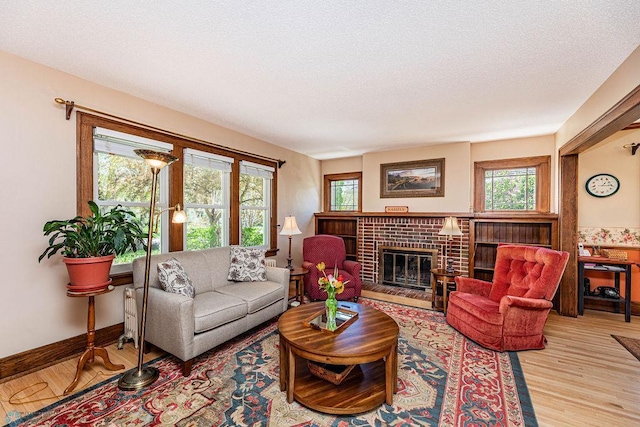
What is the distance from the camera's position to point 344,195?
5.89 meters

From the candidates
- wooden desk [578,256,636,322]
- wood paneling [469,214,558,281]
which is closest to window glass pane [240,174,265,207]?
wood paneling [469,214,558,281]

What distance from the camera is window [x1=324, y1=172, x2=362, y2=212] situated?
5730 mm

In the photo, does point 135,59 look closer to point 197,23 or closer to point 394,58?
point 197,23

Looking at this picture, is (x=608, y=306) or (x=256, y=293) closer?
(x=256, y=293)

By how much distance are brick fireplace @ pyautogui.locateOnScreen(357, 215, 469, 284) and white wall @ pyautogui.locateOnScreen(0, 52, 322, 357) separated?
383 centimetres

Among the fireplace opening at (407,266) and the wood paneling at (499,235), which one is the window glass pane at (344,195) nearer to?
the fireplace opening at (407,266)

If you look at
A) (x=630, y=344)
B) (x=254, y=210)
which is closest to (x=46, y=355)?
(x=254, y=210)

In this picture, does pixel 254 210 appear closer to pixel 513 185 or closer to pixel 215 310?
pixel 215 310

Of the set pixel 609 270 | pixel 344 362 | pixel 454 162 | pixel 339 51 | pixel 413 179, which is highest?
pixel 339 51

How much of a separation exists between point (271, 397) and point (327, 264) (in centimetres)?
251

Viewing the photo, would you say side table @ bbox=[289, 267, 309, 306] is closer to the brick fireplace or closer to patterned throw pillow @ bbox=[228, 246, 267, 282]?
patterned throw pillow @ bbox=[228, 246, 267, 282]

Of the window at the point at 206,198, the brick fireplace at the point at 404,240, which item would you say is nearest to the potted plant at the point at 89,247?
the window at the point at 206,198

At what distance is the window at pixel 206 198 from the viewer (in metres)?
3.53

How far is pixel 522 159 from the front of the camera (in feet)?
14.0
